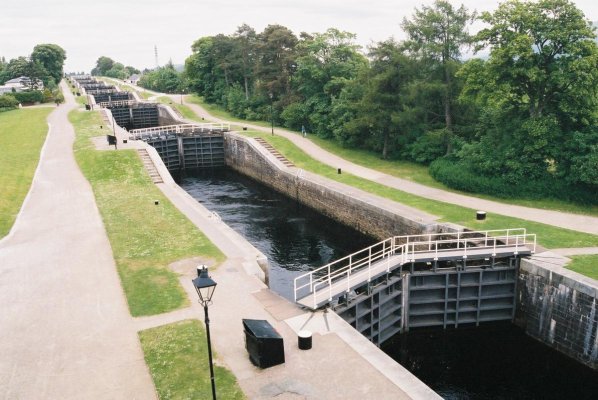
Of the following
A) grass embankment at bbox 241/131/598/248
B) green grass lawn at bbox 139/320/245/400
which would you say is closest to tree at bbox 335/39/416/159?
grass embankment at bbox 241/131/598/248

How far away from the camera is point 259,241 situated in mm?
31094

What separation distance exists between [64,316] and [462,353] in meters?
15.8

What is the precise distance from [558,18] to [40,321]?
31966mm

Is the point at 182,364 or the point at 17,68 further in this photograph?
the point at 17,68

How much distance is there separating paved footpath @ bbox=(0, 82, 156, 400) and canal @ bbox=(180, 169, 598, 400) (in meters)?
9.00

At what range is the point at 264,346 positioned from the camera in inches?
525

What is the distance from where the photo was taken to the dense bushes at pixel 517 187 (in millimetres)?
29078

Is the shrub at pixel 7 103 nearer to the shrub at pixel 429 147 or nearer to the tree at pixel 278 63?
the tree at pixel 278 63

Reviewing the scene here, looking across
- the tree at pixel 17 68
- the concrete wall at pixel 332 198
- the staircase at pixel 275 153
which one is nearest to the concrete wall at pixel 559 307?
the concrete wall at pixel 332 198

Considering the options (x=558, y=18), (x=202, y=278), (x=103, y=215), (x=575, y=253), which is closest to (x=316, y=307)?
(x=202, y=278)

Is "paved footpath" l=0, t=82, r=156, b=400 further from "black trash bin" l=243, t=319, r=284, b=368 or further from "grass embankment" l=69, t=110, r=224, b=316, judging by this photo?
"black trash bin" l=243, t=319, r=284, b=368

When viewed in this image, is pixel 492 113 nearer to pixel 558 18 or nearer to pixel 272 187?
pixel 558 18

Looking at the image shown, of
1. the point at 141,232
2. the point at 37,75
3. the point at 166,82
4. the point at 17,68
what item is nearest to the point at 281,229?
the point at 141,232

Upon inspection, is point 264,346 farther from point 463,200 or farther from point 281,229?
point 463,200
